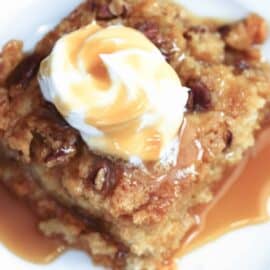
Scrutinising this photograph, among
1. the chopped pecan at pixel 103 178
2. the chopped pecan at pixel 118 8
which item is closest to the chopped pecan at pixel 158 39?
the chopped pecan at pixel 118 8

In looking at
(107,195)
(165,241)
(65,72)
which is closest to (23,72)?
(65,72)

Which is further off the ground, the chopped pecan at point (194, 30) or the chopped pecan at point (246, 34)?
the chopped pecan at point (194, 30)

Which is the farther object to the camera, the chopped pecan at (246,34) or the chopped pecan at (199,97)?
the chopped pecan at (246,34)

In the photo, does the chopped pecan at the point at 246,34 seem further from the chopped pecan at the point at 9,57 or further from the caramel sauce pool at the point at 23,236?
the caramel sauce pool at the point at 23,236

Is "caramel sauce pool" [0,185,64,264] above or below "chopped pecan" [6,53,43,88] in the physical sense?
below

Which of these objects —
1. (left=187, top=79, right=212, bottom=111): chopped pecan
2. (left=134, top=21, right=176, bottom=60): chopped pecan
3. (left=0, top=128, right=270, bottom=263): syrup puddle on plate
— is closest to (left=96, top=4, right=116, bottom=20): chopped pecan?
(left=134, top=21, right=176, bottom=60): chopped pecan

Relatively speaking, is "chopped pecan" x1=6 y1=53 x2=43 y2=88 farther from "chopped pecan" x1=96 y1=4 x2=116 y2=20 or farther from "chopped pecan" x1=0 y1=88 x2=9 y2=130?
"chopped pecan" x1=96 y1=4 x2=116 y2=20
